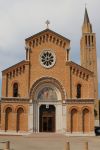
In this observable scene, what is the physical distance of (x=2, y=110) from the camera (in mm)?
40438

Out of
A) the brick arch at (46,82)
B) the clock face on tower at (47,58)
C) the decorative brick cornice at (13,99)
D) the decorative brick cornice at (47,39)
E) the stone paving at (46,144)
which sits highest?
the decorative brick cornice at (47,39)

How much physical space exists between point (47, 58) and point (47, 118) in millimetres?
7718

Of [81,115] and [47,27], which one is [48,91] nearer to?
[81,115]

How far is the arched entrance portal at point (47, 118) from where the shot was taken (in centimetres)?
4160

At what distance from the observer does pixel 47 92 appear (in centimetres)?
4194

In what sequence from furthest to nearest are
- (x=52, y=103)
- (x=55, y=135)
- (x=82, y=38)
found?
(x=82, y=38) → (x=52, y=103) → (x=55, y=135)

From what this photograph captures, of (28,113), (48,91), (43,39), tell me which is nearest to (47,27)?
(43,39)

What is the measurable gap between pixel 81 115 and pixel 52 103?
158 inches

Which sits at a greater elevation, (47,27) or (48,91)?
(47,27)

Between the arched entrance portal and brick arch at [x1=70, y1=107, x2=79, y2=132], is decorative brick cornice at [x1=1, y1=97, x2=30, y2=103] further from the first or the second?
brick arch at [x1=70, y1=107, x2=79, y2=132]

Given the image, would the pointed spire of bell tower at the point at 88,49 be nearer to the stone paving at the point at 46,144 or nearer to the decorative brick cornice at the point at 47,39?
the decorative brick cornice at the point at 47,39

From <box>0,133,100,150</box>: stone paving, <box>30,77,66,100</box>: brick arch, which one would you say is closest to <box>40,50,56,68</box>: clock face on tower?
<box>30,77,66,100</box>: brick arch

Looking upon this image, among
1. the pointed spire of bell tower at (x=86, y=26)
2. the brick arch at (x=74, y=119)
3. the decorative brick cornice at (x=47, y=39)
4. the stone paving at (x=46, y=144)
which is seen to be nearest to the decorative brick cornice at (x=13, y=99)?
the stone paving at (x=46, y=144)

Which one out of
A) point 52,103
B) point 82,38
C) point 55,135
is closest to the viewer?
point 55,135
